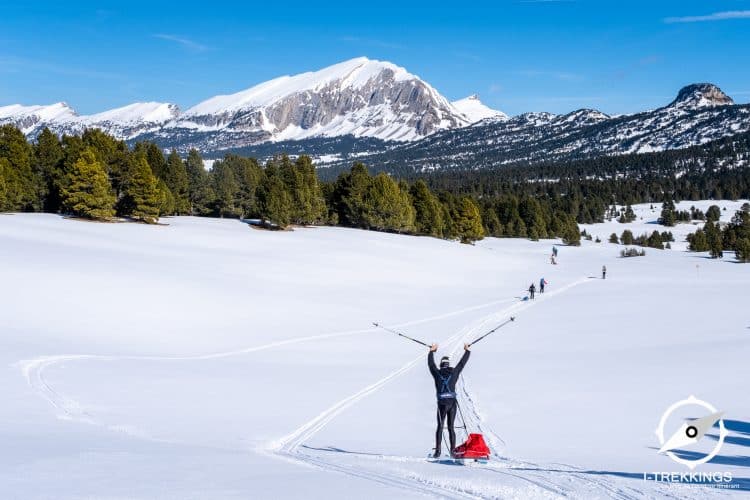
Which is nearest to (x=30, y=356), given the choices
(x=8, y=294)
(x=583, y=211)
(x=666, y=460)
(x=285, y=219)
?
(x=8, y=294)

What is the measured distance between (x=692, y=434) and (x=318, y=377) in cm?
1085

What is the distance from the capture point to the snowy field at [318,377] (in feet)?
30.6

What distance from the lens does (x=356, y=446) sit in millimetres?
12336

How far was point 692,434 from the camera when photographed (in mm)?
12531

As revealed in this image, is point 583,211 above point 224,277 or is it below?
above

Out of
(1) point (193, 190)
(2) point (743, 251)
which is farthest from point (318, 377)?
(2) point (743, 251)

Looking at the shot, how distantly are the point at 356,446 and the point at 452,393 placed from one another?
7.41ft

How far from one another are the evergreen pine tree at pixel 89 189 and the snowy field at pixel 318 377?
9.48m

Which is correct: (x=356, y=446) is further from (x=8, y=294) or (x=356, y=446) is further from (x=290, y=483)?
(x=8, y=294)

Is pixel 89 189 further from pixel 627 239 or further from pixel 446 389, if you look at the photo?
pixel 627 239

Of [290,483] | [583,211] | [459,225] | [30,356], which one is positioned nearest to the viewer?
[290,483]

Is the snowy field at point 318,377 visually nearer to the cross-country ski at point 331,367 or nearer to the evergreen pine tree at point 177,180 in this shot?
the cross-country ski at point 331,367

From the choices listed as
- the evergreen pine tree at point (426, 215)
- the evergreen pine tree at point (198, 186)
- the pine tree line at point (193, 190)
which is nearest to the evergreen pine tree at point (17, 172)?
the pine tree line at point (193, 190)

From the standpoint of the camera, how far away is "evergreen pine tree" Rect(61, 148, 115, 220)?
188 ft
